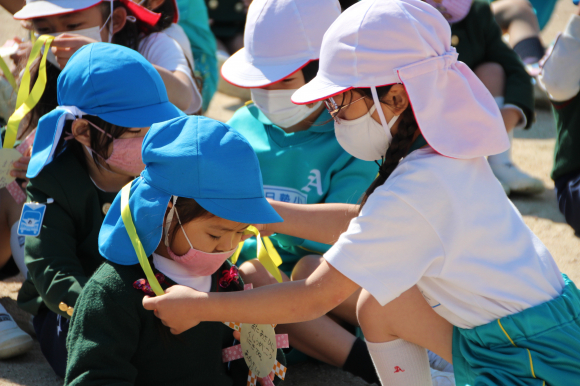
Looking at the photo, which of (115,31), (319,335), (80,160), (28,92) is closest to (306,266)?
(319,335)

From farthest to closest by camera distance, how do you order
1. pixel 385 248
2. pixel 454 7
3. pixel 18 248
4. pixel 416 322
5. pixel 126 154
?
pixel 454 7, pixel 18 248, pixel 126 154, pixel 416 322, pixel 385 248

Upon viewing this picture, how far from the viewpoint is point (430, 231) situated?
1.35 metres

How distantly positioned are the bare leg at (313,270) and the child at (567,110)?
4.81ft

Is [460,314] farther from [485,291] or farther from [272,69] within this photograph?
[272,69]

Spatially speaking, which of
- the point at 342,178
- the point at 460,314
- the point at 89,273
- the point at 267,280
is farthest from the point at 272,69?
the point at 460,314

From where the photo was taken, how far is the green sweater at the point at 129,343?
132cm

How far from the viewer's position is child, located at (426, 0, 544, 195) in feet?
10.8

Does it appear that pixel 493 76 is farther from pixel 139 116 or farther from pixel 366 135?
pixel 139 116

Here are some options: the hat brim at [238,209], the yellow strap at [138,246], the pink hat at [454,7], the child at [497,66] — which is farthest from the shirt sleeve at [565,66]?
the yellow strap at [138,246]

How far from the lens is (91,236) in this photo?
6.23 feet

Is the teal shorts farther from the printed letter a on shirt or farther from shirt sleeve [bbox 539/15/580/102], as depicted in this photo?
shirt sleeve [bbox 539/15/580/102]

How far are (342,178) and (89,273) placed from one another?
888mm

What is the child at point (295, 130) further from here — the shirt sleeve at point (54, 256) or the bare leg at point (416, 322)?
the shirt sleeve at point (54, 256)

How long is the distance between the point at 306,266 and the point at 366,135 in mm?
616
